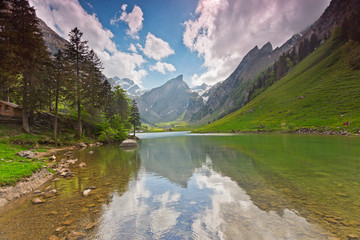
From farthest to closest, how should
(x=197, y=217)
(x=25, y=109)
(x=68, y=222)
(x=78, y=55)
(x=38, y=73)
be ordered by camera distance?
(x=78, y=55), (x=38, y=73), (x=25, y=109), (x=197, y=217), (x=68, y=222)

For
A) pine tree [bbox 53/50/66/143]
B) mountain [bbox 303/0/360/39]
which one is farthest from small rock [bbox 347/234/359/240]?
mountain [bbox 303/0/360/39]

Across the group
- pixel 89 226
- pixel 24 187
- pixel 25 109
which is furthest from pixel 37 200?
pixel 25 109

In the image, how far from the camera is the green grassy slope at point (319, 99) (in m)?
61.8

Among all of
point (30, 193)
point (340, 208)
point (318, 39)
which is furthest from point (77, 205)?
point (318, 39)

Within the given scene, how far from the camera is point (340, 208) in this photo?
7918mm

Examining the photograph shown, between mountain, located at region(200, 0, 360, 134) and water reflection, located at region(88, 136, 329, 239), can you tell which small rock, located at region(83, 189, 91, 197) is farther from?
mountain, located at region(200, 0, 360, 134)

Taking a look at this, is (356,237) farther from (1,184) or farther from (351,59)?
(351,59)

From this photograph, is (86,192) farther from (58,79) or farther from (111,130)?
(111,130)

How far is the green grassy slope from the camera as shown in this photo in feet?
203

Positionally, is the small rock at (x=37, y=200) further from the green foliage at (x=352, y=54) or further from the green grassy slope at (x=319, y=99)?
the green foliage at (x=352, y=54)

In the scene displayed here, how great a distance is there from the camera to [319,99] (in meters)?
80.2

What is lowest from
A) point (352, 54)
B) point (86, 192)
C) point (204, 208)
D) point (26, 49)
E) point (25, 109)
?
point (204, 208)

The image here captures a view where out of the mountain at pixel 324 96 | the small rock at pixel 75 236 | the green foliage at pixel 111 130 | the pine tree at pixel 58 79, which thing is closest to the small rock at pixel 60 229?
the small rock at pixel 75 236

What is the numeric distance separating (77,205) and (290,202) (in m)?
12.3
